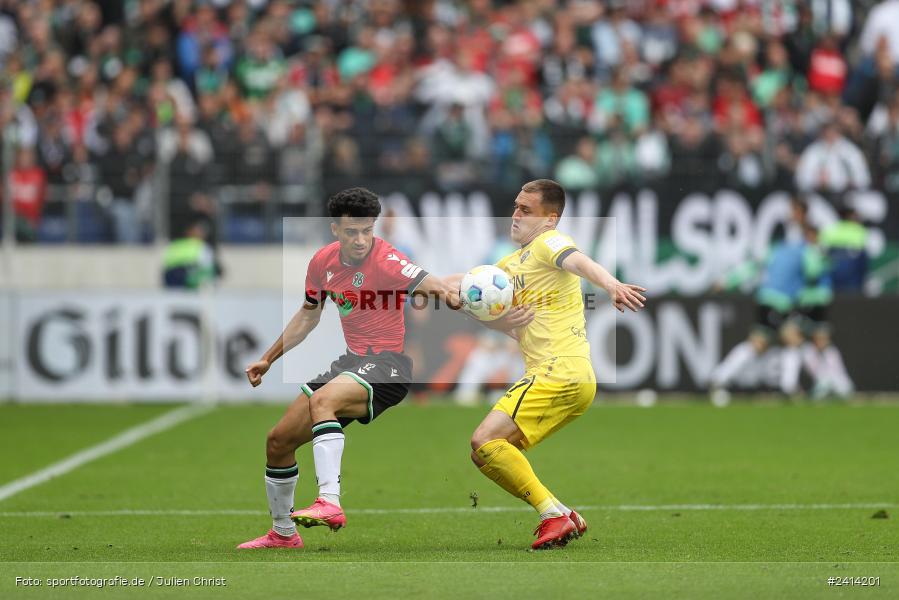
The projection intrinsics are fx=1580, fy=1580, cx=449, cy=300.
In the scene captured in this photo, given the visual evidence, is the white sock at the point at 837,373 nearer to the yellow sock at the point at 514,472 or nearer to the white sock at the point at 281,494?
the yellow sock at the point at 514,472

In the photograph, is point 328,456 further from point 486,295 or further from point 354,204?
point 354,204

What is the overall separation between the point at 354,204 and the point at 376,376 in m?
0.96

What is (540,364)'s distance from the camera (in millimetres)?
8781

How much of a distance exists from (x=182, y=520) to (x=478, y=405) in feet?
29.0

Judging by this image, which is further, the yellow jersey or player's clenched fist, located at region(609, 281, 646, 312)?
the yellow jersey

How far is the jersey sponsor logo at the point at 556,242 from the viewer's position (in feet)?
28.0

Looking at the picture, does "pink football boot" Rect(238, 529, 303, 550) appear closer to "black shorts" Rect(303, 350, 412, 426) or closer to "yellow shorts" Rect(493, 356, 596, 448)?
"black shorts" Rect(303, 350, 412, 426)

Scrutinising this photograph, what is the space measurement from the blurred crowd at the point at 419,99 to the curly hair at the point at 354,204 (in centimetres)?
1108

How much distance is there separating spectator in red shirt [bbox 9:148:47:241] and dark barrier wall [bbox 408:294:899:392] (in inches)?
206

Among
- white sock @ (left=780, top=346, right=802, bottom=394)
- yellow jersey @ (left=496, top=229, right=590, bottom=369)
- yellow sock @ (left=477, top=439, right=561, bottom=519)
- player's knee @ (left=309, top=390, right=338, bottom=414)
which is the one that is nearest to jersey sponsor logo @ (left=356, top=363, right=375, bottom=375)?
player's knee @ (left=309, top=390, right=338, bottom=414)

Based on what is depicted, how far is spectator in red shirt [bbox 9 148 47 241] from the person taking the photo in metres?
19.9

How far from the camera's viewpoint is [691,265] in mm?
19656

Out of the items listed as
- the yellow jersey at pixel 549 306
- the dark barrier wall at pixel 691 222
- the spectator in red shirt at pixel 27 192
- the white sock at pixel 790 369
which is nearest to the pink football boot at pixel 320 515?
the yellow jersey at pixel 549 306

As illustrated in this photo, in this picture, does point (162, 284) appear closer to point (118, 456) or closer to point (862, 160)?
point (118, 456)
